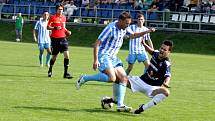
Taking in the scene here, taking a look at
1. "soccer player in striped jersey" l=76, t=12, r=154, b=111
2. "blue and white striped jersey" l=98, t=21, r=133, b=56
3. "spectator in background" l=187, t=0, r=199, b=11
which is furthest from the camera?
"spectator in background" l=187, t=0, r=199, b=11

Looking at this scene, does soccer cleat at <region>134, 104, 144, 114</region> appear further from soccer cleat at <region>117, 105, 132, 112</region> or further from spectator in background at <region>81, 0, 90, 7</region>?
spectator in background at <region>81, 0, 90, 7</region>

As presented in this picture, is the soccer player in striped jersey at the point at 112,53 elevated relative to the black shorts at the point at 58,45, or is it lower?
elevated

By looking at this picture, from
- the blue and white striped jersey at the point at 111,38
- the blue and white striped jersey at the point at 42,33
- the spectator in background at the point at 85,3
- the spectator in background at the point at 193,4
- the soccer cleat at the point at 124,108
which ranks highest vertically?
the blue and white striped jersey at the point at 111,38

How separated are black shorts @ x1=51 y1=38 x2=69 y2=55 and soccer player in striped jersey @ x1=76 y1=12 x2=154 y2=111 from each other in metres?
7.27

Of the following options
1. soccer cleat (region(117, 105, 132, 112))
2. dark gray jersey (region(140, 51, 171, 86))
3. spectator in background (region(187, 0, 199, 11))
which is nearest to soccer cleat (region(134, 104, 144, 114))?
soccer cleat (region(117, 105, 132, 112))

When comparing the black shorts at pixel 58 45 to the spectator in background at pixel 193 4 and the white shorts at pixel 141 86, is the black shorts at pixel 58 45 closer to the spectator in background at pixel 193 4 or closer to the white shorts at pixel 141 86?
the white shorts at pixel 141 86

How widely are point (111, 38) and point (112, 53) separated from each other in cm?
33

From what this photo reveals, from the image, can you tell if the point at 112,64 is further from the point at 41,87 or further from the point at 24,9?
the point at 24,9

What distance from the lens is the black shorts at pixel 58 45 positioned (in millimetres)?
20281

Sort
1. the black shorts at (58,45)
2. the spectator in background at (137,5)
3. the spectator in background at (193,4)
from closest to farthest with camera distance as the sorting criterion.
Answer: the black shorts at (58,45) < the spectator in background at (193,4) < the spectator in background at (137,5)

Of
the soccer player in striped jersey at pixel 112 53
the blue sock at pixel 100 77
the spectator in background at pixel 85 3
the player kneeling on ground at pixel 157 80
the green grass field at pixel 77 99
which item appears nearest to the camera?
the green grass field at pixel 77 99

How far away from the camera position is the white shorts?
12.1 m

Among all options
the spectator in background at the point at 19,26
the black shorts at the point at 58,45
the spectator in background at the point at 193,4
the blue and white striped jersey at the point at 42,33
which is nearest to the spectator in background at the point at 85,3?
the spectator in background at the point at 19,26

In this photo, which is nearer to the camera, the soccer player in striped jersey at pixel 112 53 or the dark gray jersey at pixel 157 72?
the dark gray jersey at pixel 157 72
